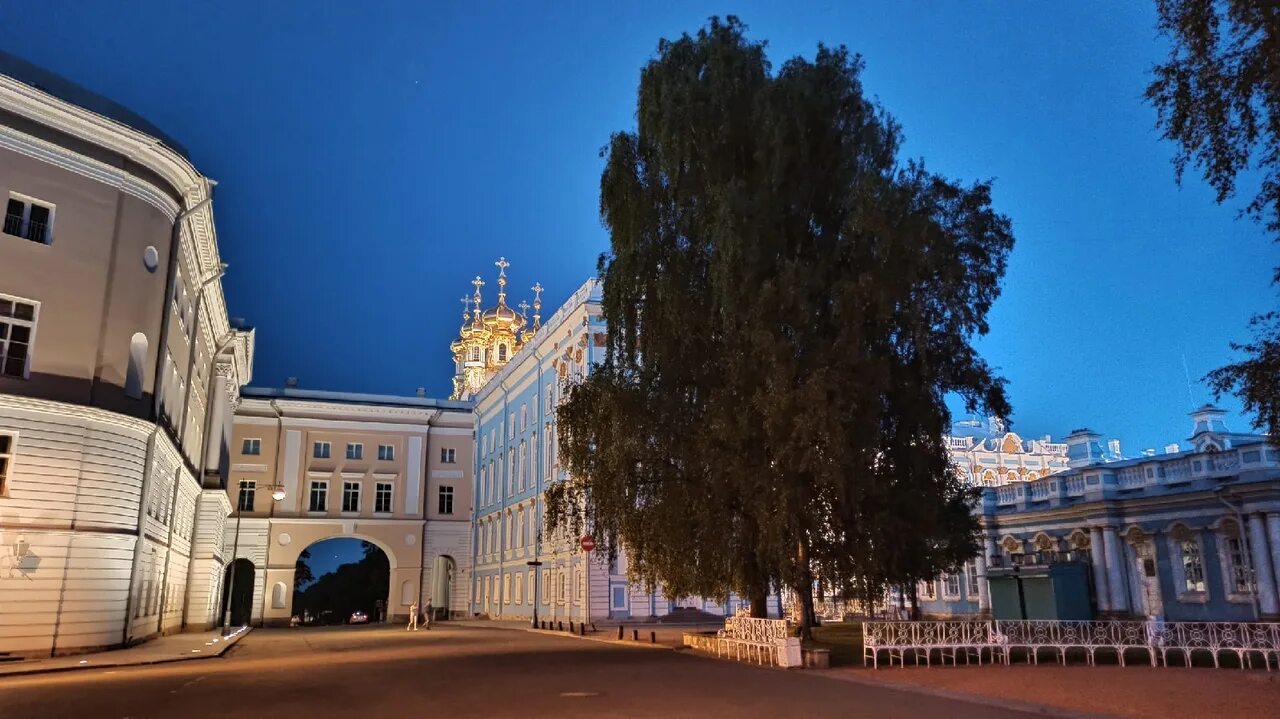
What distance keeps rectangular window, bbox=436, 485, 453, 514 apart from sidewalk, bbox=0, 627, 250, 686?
36.2m

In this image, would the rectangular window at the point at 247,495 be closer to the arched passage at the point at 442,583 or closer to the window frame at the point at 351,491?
the window frame at the point at 351,491

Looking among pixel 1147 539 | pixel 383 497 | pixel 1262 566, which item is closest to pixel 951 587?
pixel 1147 539

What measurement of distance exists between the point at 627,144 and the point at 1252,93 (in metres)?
13.8

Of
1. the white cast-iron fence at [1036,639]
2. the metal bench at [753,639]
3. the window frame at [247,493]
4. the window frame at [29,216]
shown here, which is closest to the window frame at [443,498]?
the window frame at [247,493]

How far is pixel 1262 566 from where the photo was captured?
24672 mm

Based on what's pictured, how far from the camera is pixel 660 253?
71.9 feet

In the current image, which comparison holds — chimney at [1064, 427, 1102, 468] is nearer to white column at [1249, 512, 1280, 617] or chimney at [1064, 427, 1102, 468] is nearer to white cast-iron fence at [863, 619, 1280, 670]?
white column at [1249, 512, 1280, 617]

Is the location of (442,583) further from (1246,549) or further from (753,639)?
(1246,549)

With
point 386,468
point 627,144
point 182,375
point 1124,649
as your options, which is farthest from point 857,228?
point 386,468

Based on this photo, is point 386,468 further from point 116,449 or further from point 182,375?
point 116,449

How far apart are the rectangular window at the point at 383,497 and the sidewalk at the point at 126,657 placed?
3374cm

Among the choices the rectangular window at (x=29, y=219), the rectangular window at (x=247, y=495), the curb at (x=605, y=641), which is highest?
the rectangular window at (x=29, y=219)

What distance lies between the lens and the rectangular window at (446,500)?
6525 cm

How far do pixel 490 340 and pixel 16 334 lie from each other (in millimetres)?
59937
